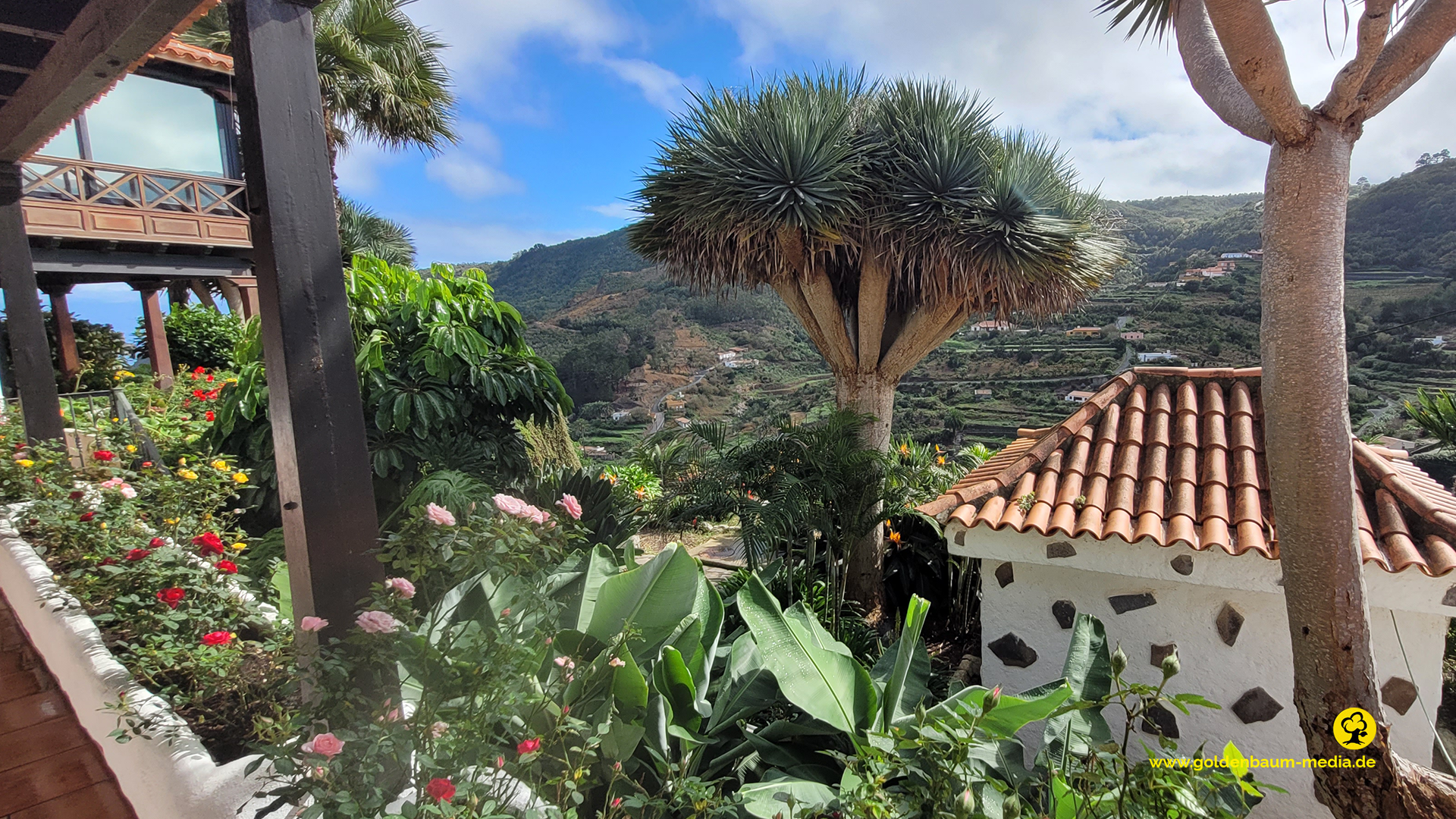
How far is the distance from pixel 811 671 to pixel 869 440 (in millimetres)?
4079

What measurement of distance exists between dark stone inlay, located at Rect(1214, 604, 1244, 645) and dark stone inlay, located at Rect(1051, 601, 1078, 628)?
64 centimetres

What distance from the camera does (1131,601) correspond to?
3379 millimetres

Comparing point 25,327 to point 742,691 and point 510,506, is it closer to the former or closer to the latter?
point 510,506

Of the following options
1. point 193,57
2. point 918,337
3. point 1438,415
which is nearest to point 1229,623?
point 918,337

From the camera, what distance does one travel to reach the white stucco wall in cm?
298

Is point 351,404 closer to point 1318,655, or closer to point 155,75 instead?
point 1318,655

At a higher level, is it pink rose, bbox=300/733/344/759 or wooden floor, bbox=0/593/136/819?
pink rose, bbox=300/733/344/759

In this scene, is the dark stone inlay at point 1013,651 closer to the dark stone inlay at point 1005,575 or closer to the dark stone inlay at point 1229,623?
the dark stone inlay at point 1005,575

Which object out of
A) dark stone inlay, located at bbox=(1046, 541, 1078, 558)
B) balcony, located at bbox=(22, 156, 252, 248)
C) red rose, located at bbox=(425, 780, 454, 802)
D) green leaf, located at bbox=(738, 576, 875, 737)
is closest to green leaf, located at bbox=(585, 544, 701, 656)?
green leaf, located at bbox=(738, 576, 875, 737)

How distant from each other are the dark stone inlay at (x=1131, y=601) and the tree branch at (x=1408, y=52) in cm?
228

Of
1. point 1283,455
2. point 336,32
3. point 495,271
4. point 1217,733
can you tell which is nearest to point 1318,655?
point 1283,455

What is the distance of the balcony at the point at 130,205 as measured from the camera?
10.2 metres

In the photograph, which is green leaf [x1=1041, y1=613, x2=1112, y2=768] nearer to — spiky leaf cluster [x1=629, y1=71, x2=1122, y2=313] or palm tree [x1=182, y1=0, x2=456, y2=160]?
spiky leaf cluster [x1=629, y1=71, x2=1122, y2=313]

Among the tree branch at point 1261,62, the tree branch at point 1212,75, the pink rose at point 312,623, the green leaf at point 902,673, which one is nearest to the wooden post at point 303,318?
the pink rose at point 312,623
